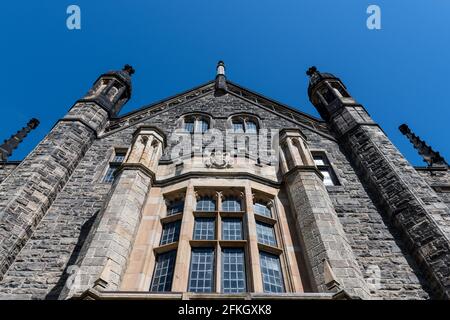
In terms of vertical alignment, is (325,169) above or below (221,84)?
below

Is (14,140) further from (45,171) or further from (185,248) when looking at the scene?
(185,248)

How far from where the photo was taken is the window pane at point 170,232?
8500 mm

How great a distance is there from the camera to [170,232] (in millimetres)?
8781

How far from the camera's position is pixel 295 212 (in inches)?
357

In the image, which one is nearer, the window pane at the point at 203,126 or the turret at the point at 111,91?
the window pane at the point at 203,126

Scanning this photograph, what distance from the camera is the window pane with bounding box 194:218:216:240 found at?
28.0 feet

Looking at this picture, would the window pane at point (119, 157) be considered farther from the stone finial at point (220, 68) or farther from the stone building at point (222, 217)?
the stone finial at point (220, 68)

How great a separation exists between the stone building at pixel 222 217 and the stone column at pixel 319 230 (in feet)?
0.10

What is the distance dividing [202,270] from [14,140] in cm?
1273

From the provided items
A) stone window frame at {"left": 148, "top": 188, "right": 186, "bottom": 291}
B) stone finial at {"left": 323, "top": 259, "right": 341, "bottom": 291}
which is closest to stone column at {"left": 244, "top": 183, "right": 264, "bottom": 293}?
stone finial at {"left": 323, "top": 259, "right": 341, "bottom": 291}

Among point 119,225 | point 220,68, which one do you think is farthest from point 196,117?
point 119,225

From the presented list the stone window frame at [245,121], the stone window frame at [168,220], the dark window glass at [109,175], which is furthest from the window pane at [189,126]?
the stone window frame at [168,220]

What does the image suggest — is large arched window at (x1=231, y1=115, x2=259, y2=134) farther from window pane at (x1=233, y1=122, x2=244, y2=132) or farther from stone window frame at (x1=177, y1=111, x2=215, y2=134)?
stone window frame at (x1=177, y1=111, x2=215, y2=134)
